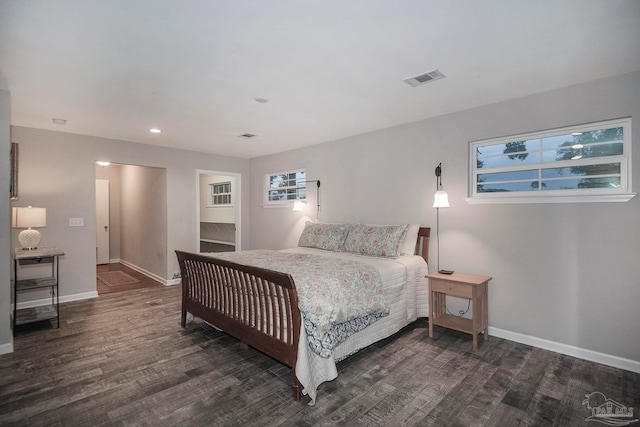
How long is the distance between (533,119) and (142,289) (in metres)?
5.96

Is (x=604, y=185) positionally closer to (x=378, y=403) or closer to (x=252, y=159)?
(x=378, y=403)

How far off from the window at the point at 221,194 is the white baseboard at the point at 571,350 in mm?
5634

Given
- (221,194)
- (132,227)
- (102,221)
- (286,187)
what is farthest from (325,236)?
(102,221)

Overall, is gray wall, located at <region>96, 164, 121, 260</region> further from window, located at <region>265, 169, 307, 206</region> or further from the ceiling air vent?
the ceiling air vent

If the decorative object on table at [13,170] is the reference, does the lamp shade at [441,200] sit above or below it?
below

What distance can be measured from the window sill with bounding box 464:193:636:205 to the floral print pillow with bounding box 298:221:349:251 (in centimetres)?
165

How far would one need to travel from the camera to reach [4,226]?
9.46 feet

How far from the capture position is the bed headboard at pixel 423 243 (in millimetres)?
3889

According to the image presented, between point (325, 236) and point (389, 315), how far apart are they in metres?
1.61

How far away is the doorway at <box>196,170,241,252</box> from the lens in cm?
669

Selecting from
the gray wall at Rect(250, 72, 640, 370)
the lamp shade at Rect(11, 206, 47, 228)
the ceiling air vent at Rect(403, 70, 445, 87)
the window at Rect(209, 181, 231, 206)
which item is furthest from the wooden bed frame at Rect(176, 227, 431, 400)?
the window at Rect(209, 181, 231, 206)

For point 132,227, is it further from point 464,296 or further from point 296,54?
point 464,296

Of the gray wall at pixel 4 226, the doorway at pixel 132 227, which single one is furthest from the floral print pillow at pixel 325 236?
the gray wall at pixel 4 226

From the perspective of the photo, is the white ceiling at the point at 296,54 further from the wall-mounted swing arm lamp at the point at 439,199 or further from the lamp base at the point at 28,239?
the lamp base at the point at 28,239
